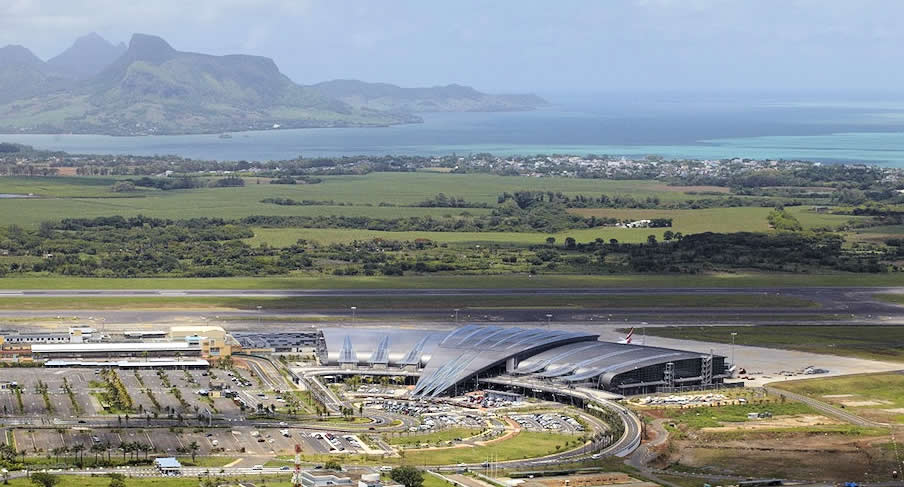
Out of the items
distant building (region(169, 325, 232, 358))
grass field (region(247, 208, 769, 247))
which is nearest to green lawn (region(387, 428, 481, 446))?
distant building (region(169, 325, 232, 358))

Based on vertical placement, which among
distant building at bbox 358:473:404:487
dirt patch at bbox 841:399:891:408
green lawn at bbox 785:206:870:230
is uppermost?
green lawn at bbox 785:206:870:230

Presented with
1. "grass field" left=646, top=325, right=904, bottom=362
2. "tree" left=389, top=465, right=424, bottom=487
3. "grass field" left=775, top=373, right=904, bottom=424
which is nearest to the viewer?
"tree" left=389, top=465, right=424, bottom=487

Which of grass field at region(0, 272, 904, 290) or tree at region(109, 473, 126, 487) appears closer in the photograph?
tree at region(109, 473, 126, 487)

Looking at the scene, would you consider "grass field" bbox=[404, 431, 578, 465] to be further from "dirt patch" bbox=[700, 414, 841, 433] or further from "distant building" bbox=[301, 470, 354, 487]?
"dirt patch" bbox=[700, 414, 841, 433]

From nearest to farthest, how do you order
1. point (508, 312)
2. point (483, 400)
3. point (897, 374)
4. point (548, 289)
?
point (483, 400) → point (897, 374) → point (508, 312) → point (548, 289)

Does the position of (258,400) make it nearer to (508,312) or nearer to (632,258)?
(508,312)

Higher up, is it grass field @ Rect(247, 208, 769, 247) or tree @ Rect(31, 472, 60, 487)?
grass field @ Rect(247, 208, 769, 247)

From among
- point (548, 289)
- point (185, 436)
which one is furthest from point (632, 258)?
point (185, 436)
